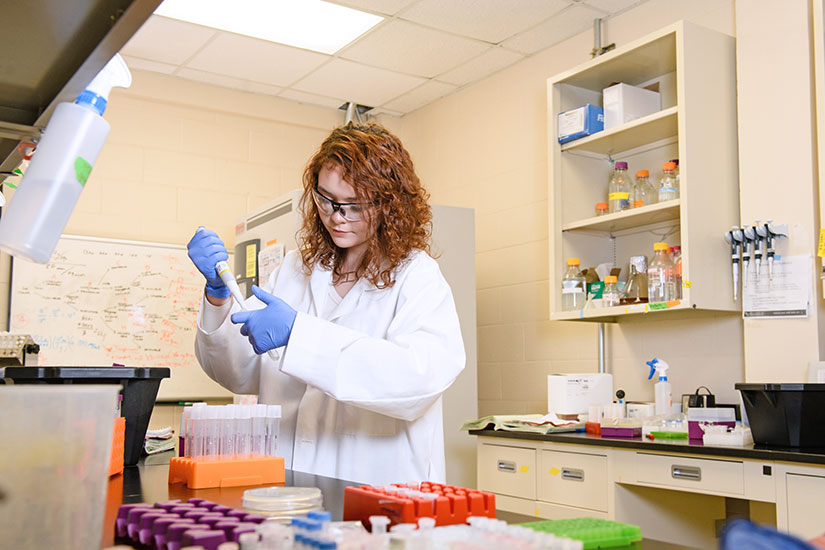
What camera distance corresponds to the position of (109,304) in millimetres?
3885

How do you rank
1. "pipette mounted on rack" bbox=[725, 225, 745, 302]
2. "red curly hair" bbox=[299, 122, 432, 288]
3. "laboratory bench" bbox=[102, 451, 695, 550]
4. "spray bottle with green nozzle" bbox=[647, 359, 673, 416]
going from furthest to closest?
1. "spray bottle with green nozzle" bbox=[647, 359, 673, 416]
2. "pipette mounted on rack" bbox=[725, 225, 745, 302]
3. "red curly hair" bbox=[299, 122, 432, 288]
4. "laboratory bench" bbox=[102, 451, 695, 550]

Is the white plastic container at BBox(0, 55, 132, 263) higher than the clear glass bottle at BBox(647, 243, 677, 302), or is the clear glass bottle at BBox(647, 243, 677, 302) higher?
the clear glass bottle at BBox(647, 243, 677, 302)

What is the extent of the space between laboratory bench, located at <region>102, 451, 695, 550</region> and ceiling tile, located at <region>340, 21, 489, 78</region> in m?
2.62

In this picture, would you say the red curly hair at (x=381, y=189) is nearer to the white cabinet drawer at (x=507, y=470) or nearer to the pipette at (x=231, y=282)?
the pipette at (x=231, y=282)

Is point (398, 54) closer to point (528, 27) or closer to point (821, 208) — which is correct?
point (528, 27)

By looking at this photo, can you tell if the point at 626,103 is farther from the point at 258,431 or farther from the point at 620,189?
the point at 258,431

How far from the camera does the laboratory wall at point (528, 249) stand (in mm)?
2982

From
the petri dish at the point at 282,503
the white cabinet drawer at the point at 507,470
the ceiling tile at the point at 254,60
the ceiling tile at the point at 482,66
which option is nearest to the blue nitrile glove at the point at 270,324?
the petri dish at the point at 282,503

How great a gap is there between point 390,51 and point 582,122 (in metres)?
1.16

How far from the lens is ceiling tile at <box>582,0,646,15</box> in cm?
332

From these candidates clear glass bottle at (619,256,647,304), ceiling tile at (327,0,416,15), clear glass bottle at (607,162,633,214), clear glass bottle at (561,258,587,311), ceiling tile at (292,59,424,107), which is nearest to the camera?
clear glass bottle at (619,256,647,304)

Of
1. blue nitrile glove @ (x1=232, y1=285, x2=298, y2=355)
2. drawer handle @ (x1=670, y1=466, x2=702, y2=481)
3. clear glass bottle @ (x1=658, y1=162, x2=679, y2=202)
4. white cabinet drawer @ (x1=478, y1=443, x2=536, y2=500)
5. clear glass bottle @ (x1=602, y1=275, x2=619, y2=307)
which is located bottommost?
white cabinet drawer @ (x1=478, y1=443, x2=536, y2=500)

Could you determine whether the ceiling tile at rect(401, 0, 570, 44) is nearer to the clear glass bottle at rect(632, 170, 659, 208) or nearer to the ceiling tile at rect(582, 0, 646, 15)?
the ceiling tile at rect(582, 0, 646, 15)

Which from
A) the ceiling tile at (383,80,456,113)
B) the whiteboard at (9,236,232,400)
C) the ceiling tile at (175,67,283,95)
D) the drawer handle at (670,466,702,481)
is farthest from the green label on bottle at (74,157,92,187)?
the ceiling tile at (383,80,456,113)
